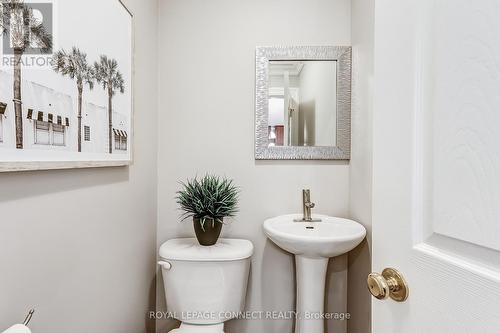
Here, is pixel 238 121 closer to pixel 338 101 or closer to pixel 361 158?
pixel 338 101

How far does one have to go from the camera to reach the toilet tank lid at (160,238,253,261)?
1.41 metres

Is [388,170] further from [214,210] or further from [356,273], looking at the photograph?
[356,273]

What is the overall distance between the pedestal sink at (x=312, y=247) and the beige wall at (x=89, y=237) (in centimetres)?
66

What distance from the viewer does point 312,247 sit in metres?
1.33

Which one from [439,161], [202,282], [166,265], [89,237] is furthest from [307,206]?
[439,161]

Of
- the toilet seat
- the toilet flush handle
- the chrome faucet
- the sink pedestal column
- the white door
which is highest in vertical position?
the white door

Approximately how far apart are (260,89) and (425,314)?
4.69ft

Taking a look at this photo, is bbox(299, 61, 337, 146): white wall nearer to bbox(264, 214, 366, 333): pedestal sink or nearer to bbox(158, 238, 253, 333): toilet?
bbox(264, 214, 366, 333): pedestal sink

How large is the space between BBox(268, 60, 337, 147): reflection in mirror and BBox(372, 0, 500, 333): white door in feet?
3.60

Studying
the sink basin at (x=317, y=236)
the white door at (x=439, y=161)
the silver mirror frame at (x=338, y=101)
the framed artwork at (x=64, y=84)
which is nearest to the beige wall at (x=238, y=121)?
the silver mirror frame at (x=338, y=101)

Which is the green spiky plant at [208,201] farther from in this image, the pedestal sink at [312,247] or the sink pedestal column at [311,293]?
the sink pedestal column at [311,293]

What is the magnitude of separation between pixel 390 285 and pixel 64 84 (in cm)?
97

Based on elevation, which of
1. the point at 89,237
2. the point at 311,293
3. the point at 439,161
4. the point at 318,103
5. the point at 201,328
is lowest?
the point at 201,328

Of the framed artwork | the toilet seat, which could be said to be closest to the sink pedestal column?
the toilet seat
